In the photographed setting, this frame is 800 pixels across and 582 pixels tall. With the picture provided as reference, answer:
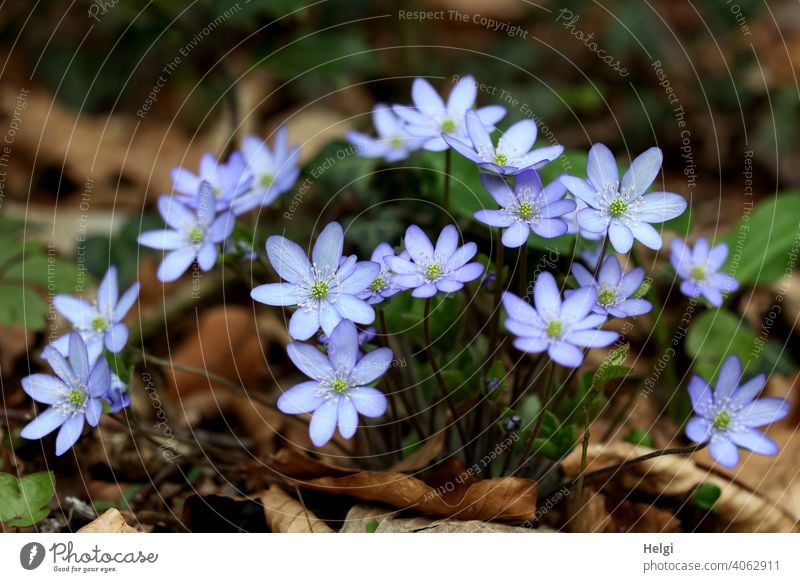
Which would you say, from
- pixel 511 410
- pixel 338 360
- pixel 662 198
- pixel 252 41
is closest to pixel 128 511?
pixel 338 360

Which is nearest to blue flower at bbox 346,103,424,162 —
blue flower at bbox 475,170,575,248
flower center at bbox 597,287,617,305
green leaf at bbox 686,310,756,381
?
blue flower at bbox 475,170,575,248

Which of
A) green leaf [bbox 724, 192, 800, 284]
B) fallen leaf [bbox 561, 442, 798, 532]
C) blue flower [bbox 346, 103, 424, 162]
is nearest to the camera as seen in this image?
fallen leaf [bbox 561, 442, 798, 532]

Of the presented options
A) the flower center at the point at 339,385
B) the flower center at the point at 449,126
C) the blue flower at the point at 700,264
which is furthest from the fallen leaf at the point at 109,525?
the blue flower at the point at 700,264

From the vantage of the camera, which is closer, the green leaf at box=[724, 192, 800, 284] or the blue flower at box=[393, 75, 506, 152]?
the blue flower at box=[393, 75, 506, 152]

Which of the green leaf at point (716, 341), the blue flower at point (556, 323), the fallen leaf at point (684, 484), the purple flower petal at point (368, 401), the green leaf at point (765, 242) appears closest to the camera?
the blue flower at point (556, 323)

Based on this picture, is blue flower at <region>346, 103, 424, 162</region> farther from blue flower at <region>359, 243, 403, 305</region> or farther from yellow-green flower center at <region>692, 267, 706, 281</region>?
yellow-green flower center at <region>692, 267, 706, 281</region>

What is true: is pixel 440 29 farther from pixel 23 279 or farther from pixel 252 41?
pixel 23 279

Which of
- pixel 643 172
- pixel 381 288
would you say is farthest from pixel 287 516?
pixel 643 172

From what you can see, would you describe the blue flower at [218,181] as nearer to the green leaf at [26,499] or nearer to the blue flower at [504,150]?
the blue flower at [504,150]
